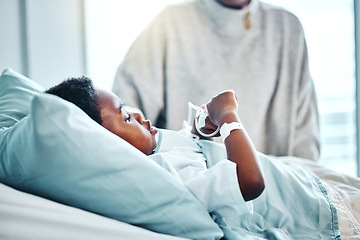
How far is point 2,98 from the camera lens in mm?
935

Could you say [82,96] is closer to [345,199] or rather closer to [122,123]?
[122,123]

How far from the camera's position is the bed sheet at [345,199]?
842 mm

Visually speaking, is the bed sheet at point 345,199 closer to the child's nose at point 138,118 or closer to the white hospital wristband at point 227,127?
the white hospital wristband at point 227,127

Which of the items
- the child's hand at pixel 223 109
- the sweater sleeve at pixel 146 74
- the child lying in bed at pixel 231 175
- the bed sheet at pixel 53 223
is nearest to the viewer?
the bed sheet at pixel 53 223

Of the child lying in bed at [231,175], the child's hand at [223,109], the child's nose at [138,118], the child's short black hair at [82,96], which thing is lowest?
the child lying in bed at [231,175]

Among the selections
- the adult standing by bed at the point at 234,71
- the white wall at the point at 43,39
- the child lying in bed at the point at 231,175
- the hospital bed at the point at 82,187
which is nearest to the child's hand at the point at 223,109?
the child lying in bed at the point at 231,175

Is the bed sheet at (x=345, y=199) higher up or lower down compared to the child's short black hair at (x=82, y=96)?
lower down

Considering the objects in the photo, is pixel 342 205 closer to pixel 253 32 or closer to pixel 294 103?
pixel 294 103

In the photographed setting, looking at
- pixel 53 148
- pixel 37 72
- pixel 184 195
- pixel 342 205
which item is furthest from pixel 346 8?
pixel 53 148

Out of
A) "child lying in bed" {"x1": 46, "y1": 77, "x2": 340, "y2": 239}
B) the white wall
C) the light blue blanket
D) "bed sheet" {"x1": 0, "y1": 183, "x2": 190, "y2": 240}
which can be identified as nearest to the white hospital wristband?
"child lying in bed" {"x1": 46, "y1": 77, "x2": 340, "y2": 239}

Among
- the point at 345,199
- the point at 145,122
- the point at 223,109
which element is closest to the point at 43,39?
the point at 145,122

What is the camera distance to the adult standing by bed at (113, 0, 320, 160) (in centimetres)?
160

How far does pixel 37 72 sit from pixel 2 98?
85 cm

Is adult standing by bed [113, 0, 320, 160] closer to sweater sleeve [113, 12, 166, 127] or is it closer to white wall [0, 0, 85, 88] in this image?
sweater sleeve [113, 12, 166, 127]
